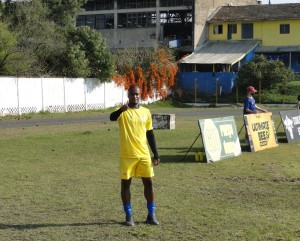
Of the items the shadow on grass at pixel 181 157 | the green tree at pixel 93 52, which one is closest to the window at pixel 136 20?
the green tree at pixel 93 52

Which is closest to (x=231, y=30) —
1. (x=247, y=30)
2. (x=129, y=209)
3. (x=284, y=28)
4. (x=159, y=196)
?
(x=247, y=30)

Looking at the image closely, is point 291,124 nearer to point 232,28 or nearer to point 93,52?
point 93,52

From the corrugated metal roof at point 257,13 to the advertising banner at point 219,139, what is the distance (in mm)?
40813

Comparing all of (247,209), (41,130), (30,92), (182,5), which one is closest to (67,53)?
(30,92)

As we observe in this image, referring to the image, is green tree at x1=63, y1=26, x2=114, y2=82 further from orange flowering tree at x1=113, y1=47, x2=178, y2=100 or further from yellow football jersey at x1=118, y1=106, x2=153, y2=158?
yellow football jersey at x1=118, y1=106, x2=153, y2=158

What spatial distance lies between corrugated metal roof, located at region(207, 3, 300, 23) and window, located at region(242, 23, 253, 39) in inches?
33.3

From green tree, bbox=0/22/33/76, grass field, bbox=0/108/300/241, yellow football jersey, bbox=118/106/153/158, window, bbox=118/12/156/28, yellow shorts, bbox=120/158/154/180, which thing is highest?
window, bbox=118/12/156/28

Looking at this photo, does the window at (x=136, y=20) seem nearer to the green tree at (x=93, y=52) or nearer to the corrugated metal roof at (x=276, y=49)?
the corrugated metal roof at (x=276, y=49)

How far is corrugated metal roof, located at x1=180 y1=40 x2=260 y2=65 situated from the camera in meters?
50.4

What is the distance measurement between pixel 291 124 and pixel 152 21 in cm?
4082

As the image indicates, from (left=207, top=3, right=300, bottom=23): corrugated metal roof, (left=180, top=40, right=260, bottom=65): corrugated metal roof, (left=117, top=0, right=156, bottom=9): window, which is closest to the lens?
(left=180, top=40, right=260, bottom=65): corrugated metal roof

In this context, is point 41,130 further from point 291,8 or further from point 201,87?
point 291,8

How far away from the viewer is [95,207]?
8.93 metres

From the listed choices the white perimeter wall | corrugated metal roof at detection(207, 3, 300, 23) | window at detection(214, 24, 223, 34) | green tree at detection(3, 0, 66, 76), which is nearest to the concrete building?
window at detection(214, 24, 223, 34)
